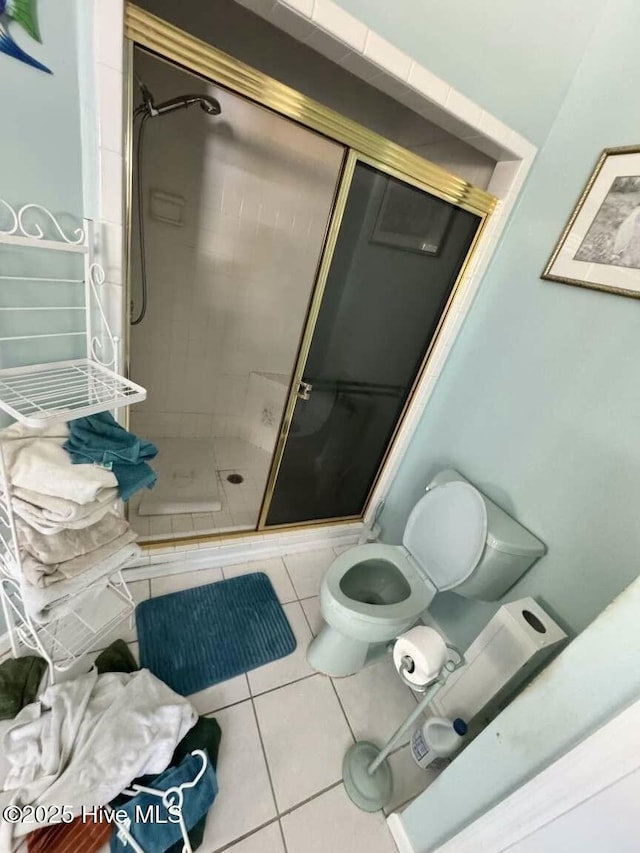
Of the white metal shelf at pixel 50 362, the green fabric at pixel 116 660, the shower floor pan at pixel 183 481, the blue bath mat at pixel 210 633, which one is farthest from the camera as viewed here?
the shower floor pan at pixel 183 481

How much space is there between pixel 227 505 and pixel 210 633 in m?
0.69

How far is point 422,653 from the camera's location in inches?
33.4

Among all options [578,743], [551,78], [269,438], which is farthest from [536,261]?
[269,438]

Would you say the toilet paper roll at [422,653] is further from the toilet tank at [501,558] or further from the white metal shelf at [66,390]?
the white metal shelf at [66,390]

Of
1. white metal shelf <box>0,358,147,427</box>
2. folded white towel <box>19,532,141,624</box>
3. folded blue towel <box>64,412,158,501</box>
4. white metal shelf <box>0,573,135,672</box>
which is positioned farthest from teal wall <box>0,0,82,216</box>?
white metal shelf <box>0,573,135,672</box>

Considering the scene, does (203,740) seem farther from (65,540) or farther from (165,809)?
(65,540)

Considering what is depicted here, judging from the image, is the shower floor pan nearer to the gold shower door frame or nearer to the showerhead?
the gold shower door frame

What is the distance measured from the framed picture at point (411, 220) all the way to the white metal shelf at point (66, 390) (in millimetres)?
1036

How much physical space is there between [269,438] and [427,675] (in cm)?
190

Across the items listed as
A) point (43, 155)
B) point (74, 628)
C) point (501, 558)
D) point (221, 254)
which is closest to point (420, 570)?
point (501, 558)

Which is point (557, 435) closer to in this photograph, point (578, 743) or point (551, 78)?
point (578, 743)

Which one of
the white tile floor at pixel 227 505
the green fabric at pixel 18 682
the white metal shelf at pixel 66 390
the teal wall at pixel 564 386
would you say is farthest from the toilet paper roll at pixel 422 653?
the green fabric at pixel 18 682

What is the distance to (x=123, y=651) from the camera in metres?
1.25

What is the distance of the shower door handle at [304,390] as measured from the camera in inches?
58.2
